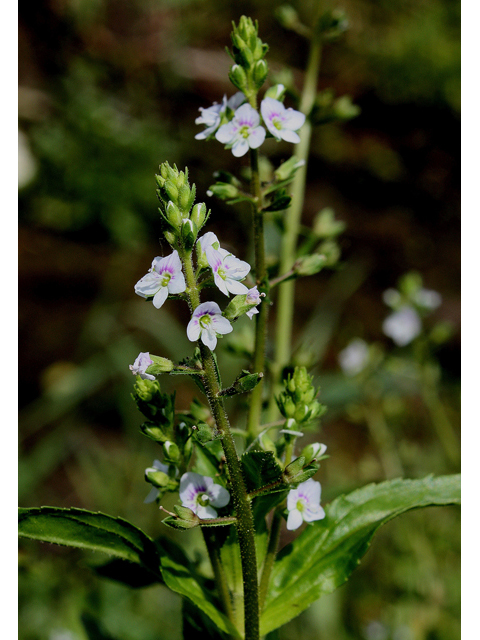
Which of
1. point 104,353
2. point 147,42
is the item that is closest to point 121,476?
point 104,353

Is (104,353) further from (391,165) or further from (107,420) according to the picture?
(391,165)

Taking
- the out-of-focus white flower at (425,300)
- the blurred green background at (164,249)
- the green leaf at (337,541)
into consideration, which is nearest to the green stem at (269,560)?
the green leaf at (337,541)

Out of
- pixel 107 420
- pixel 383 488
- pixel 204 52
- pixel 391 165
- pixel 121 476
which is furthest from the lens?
pixel 204 52

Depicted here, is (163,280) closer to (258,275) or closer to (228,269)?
(228,269)

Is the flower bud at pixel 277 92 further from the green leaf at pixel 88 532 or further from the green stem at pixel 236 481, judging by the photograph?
the green leaf at pixel 88 532

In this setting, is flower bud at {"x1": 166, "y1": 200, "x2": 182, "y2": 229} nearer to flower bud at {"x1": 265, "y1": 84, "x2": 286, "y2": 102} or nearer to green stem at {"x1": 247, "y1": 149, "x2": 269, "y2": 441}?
green stem at {"x1": 247, "y1": 149, "x2": 269, "y2": 441}

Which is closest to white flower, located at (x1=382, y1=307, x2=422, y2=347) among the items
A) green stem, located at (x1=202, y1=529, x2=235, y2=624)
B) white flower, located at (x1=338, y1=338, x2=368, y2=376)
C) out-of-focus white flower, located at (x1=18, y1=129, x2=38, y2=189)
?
white flower, located at (x1=338, y1=338, x2=368, y2=376)

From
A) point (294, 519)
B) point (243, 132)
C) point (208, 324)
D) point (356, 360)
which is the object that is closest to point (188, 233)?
point (208, 324)
